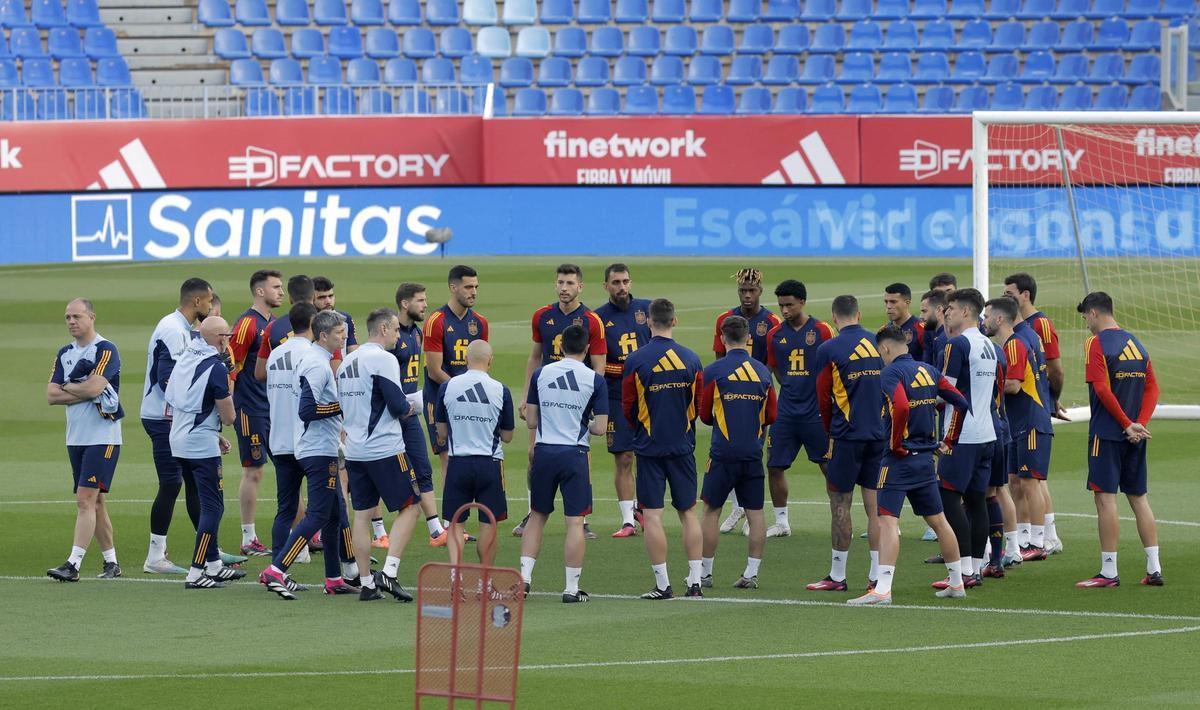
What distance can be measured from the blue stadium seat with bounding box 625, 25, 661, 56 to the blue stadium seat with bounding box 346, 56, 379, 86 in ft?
18.6

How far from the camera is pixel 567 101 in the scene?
4059 cm

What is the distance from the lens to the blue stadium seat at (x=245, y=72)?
40.8m

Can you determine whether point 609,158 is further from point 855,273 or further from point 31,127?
point 31,127

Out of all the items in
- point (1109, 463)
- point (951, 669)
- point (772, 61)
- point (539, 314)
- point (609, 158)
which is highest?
point (772, 61)

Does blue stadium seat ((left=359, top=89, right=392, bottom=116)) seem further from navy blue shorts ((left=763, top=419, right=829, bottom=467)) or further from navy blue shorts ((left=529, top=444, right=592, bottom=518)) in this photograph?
navy blue shorts ((left=529, top=444, right=592, bottom=518))

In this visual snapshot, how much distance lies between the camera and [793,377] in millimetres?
14148

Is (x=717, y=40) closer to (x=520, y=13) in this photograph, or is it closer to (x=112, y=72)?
(x=520, y=13)

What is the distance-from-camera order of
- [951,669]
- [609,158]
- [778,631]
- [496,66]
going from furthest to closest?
[496,66] < [609,158] < [778,631] < [951,669]

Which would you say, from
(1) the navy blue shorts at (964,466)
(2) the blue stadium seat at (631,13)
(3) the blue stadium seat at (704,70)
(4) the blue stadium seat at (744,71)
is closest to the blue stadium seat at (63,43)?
(2) the blue stadium seat at (631,13)

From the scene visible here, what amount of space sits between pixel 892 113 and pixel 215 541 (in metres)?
28.4

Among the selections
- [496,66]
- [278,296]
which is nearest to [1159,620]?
[278,296]

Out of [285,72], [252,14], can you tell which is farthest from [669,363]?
[252,14]

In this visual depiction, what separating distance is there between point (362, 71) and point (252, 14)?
10.9 ft

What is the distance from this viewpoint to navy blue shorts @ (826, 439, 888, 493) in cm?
1289
